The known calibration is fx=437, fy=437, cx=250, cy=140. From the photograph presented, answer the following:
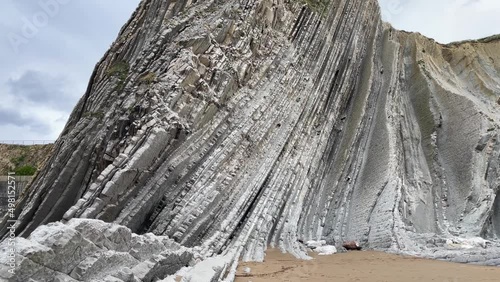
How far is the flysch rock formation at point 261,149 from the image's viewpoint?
11.0 meters

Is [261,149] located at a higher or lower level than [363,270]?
higher

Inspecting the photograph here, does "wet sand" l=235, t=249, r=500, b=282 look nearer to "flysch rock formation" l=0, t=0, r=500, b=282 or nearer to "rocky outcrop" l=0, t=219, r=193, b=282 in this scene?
"flysch rock formation" l=0, t=0, r=500, b=282

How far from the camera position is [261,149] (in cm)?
1537

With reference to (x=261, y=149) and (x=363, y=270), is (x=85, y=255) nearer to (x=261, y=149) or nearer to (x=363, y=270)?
(x=363, y=270)

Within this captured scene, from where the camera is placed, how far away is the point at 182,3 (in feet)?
61.0

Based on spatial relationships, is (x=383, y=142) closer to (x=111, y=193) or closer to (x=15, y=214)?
(x=111, y=193)

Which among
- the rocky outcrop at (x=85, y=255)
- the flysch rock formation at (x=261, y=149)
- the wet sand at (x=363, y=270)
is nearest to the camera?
the rocky outcrop at (x=85, y=255)

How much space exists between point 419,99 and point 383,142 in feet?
14.9

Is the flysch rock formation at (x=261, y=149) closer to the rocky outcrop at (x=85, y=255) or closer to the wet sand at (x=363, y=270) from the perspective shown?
the rocky outcrop at (x=85, y=255)

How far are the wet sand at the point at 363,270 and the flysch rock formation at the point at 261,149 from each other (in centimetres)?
71

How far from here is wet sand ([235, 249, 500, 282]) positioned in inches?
332

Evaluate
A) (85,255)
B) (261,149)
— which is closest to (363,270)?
(85,255)

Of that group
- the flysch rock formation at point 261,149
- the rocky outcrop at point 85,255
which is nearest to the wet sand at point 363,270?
the flysch rock formation at point 261,149

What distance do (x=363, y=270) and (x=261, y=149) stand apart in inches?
261
